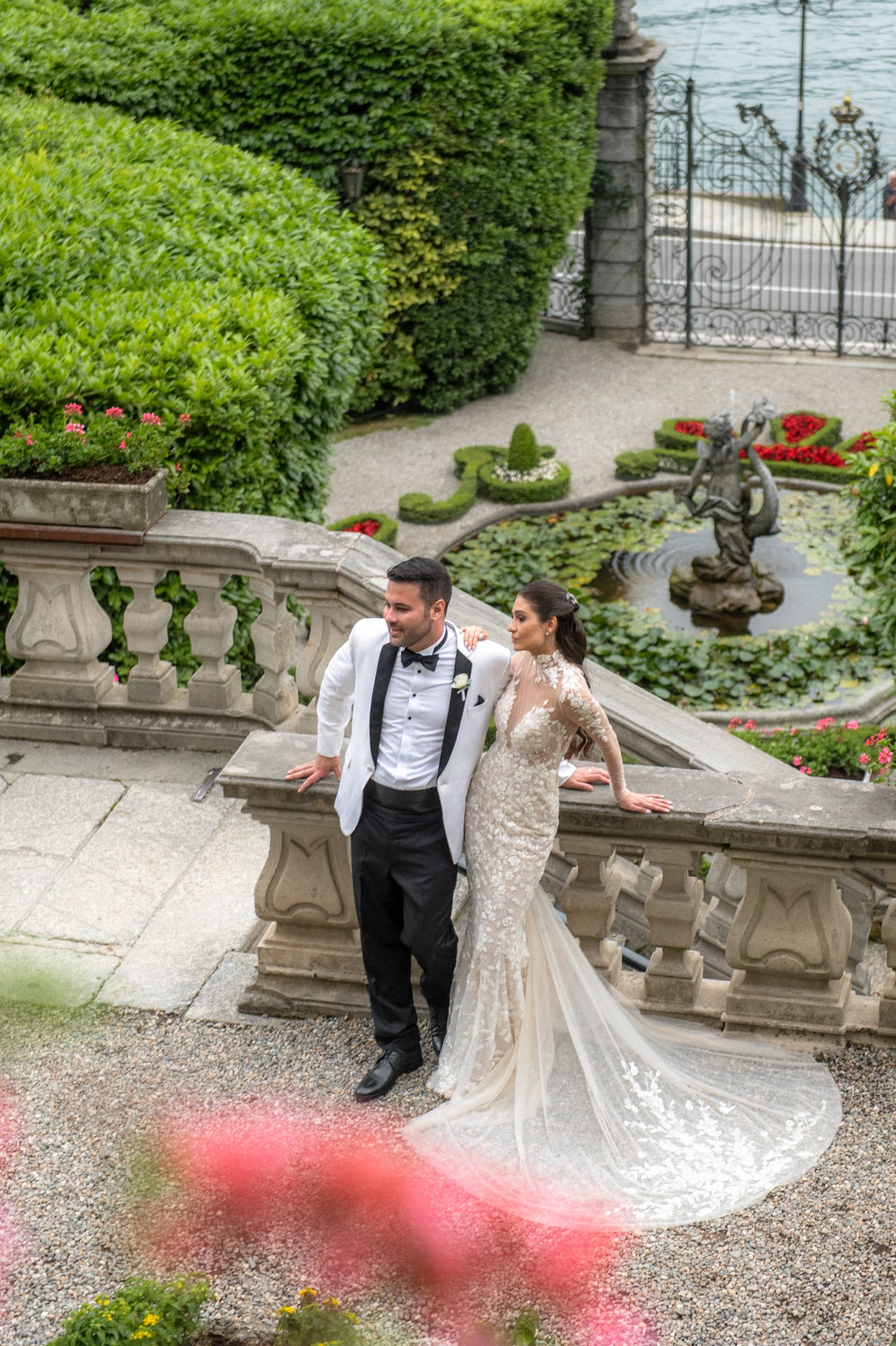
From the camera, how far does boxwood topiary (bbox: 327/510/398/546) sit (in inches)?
563

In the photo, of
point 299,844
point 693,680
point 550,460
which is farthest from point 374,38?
point 299,844

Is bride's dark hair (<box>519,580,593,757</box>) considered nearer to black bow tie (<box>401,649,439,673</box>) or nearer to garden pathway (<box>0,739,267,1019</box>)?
black bow tie (<box>401,649,439,673</box>)

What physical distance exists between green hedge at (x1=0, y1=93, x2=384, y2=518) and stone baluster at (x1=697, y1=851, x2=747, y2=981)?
287cm

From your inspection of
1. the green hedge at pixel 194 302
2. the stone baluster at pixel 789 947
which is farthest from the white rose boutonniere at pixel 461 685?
the green hedge at pixel 194 302

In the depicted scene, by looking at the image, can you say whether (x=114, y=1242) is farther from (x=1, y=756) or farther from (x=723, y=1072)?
(x=1, y=756)

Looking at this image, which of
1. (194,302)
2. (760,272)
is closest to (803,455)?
(760,272)

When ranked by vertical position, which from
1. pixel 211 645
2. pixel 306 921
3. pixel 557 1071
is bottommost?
pixel 557 1071

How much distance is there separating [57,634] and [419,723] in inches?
106

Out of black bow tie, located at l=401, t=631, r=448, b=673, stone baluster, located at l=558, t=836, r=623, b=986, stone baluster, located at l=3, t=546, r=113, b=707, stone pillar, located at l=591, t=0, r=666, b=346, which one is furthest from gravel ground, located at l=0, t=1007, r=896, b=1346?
stone pillar, located at l=591, t=0, r=666, b=346

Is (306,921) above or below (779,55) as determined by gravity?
below

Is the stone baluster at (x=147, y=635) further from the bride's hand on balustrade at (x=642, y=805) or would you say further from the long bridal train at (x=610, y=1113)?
the bride's hand on balustrade at (x=642, y=805)

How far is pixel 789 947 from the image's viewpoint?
4.85 m

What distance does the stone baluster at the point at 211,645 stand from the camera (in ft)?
21.8

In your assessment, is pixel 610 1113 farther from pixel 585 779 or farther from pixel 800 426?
pixel 800 426
